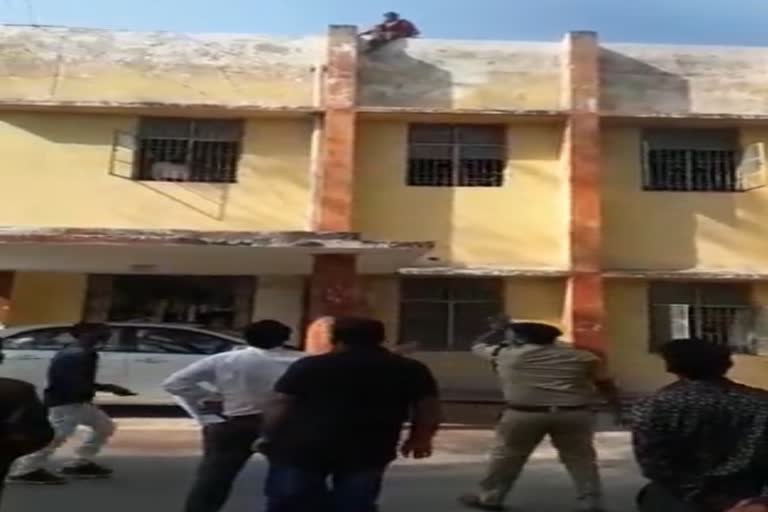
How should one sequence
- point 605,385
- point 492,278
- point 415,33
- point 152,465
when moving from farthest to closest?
point 415,33 < point 492,278 < point 152,465 < point 605,385

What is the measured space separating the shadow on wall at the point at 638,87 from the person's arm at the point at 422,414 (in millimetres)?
10352

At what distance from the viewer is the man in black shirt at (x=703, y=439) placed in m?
2.91

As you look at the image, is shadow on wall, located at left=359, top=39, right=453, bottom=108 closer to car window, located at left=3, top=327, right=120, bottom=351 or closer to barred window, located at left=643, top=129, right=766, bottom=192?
barred window, located at left=643, top=129, right=766, bottom=192

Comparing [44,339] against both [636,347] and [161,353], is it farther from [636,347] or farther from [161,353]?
[636,347]

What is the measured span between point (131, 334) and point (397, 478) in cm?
502

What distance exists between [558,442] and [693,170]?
8.93m

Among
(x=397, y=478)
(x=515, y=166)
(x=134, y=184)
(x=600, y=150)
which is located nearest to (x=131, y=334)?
(x=134, y=184)

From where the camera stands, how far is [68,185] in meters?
13.0

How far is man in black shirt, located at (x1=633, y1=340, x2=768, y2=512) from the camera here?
2906mm

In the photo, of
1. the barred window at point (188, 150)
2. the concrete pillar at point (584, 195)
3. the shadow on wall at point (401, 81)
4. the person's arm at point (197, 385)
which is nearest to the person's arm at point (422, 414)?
the person's arm at point (197, 385)

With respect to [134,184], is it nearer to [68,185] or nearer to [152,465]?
[68,185]

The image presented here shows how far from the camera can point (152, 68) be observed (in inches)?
528

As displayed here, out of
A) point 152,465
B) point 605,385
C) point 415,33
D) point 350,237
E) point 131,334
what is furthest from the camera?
point 415,33

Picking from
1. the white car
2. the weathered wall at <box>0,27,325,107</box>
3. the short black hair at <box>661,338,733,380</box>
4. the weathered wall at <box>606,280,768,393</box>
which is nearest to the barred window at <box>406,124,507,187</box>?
the weathered wall at <box>0,27,325,107</box>
